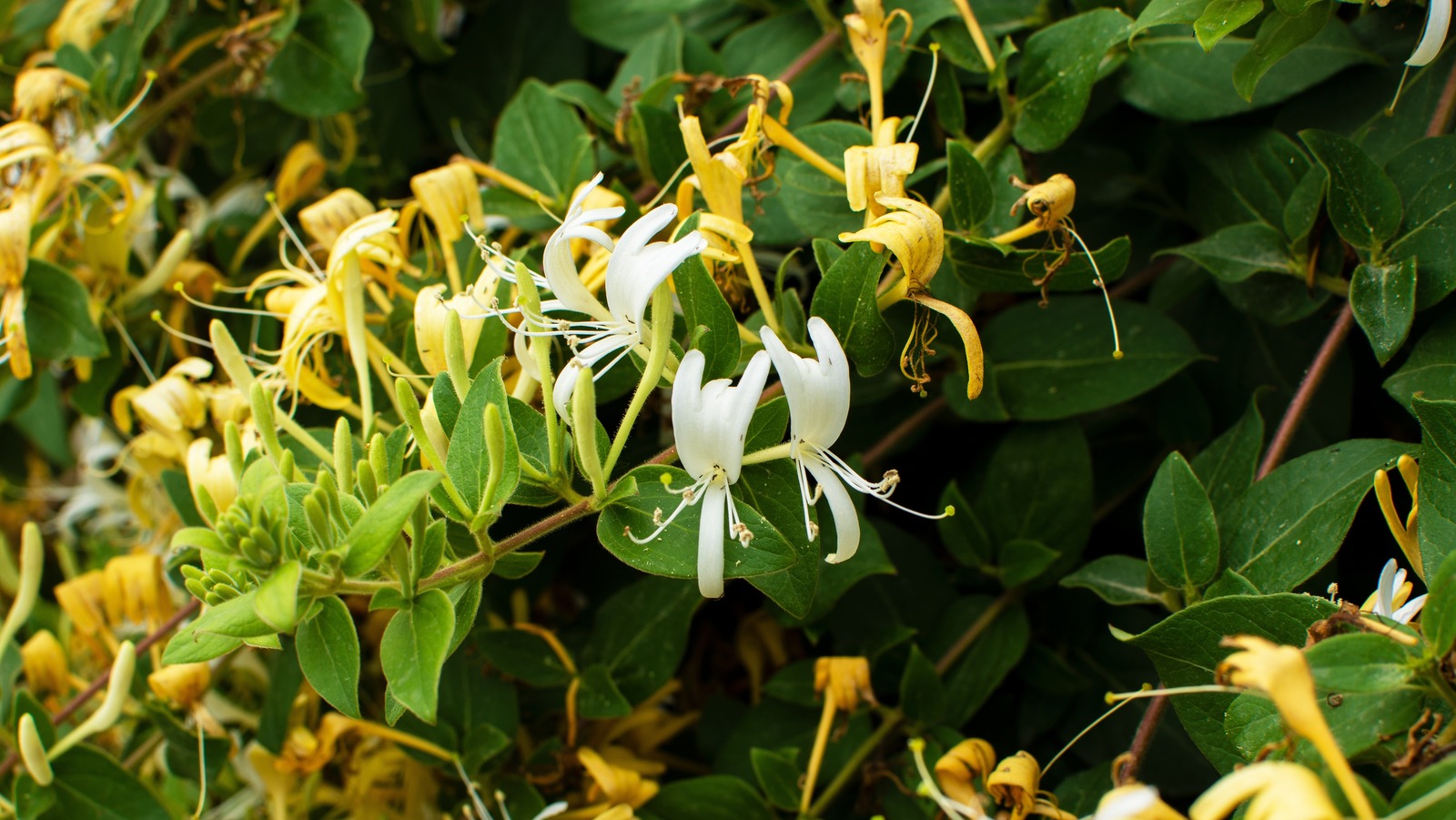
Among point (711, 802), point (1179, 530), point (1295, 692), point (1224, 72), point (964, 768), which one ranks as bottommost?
point (711, 802)

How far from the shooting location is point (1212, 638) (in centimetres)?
54

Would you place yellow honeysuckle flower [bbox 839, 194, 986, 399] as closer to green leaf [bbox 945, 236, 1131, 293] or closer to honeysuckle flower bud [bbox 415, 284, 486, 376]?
Result: green leaf [bbox 945, 236, 1131, 293]

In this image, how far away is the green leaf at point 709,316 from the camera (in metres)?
0.54

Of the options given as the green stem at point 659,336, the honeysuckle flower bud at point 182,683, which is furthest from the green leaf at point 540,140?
the honeysuckle flower bud at point 182,683

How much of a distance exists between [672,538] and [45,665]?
2.29 ft

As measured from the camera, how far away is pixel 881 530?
0.87 meters

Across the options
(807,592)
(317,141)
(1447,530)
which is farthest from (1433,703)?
(317,141)

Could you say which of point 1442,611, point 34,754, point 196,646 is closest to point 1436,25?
point 1442,611

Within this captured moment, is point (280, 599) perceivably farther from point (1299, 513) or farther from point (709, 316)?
point (1299, 513)

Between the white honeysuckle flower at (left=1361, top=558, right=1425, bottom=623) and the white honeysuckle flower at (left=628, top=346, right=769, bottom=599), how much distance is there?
0.30m

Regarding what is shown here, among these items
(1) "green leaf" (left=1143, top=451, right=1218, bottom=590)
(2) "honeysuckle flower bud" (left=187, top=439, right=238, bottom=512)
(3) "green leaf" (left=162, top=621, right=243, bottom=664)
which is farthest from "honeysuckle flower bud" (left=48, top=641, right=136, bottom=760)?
(1) "green leaf" (left=1143, top=451, right=1218, bottom=590)

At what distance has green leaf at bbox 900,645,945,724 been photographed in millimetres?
760

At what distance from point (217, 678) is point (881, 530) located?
0.62m

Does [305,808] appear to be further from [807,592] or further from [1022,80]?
[1022,80]
